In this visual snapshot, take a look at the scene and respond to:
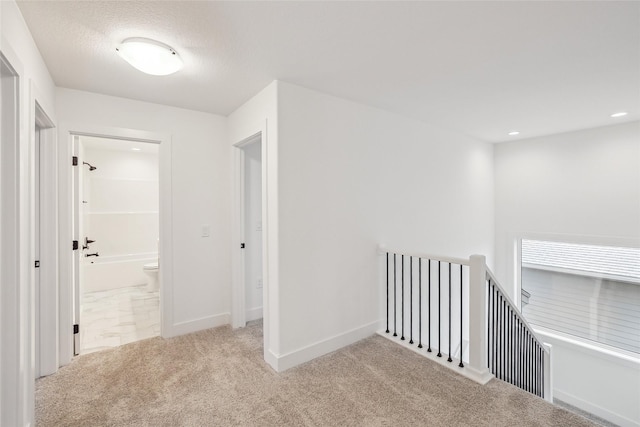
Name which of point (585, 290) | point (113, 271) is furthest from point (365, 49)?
point (113, 271)

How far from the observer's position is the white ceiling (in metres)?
1.54

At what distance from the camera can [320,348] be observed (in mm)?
2549

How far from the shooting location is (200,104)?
2891 millimetres

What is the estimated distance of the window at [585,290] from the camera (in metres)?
3.72

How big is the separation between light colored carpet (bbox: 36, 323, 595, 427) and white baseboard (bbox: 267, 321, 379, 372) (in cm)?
6

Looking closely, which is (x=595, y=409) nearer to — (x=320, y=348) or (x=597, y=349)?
(x=597, y=349)

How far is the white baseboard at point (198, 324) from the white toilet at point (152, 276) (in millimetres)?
1834

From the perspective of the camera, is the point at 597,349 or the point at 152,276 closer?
the point at 597,349

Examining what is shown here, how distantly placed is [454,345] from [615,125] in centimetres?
347

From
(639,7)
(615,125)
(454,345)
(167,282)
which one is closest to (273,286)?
(167,282)

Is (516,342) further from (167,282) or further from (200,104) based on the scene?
(200,104)

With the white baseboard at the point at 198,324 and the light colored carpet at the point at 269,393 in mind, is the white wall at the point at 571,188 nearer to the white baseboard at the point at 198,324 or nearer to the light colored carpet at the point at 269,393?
the light colored carpet at the point at 269,393

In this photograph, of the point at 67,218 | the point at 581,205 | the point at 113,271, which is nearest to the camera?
the point at 67,218

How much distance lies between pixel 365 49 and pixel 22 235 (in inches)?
88.0
